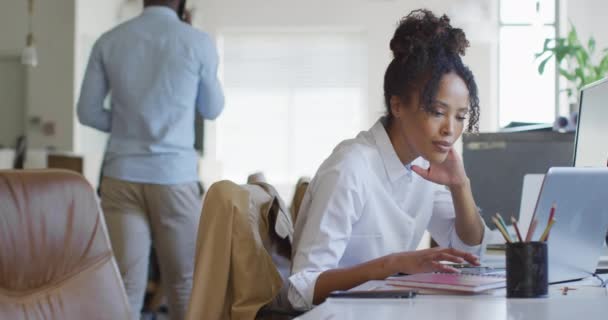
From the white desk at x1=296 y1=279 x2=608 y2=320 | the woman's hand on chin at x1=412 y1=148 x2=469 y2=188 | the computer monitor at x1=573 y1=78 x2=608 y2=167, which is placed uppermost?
the computer monitor at x1=573 y1=78 x2=608 y2=167

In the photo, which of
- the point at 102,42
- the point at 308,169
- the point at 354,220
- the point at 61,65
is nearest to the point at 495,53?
the point at 308,169

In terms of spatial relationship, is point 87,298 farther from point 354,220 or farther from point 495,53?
point 495,53

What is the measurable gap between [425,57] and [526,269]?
559 millimetres

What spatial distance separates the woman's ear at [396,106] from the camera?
5.77 ft

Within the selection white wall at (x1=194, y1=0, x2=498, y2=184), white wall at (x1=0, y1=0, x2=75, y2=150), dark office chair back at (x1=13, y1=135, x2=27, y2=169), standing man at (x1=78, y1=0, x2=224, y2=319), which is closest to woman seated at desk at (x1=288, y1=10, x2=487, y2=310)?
standing man at (x1=78, y1=0, x2=224, y2=319)

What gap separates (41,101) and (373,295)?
829 centimetres

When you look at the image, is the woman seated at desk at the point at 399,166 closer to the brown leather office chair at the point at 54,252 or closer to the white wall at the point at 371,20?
the brown leather office chair at the point at 54,252

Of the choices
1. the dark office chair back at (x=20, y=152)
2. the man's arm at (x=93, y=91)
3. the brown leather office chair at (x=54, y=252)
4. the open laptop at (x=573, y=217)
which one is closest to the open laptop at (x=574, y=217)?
the open laptop at (x=573, y=217)

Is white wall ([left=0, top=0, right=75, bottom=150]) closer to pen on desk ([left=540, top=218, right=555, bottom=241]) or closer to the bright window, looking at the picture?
the bright window

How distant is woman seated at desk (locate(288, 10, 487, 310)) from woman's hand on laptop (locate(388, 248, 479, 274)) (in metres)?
0.08

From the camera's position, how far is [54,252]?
1458mm

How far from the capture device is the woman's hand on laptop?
1382mm

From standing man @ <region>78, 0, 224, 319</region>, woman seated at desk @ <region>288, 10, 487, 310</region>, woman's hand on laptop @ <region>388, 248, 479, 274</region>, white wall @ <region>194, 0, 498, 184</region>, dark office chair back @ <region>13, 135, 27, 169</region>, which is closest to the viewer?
woman's hand on laptop @ <region>388, 248, 479, 274</region>

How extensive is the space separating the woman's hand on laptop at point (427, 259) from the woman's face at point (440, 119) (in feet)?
0.91
